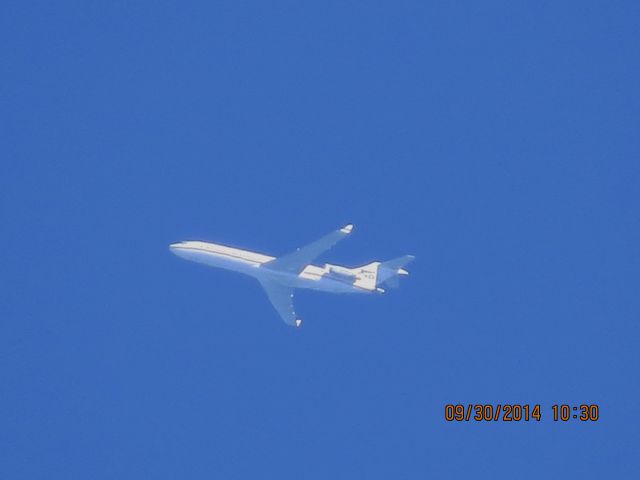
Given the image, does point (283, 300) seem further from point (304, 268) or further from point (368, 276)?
point (368, 276)

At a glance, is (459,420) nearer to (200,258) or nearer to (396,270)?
(396,270)

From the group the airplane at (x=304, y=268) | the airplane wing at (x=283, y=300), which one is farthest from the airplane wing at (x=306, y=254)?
the airplane wing at (x=283, y=300)

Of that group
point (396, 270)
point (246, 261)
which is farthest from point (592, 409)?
point (246, 261)

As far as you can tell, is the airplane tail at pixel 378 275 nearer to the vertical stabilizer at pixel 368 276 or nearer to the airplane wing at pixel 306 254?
the vertical stabilizer at pixel 368 276

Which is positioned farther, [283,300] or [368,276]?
[283,300]

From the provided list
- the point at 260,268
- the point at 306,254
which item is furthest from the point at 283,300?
the point at 306,254

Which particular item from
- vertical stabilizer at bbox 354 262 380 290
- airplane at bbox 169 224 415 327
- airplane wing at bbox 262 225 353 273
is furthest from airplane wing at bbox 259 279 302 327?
vertical stabilizer at bbox 354 262 380 290

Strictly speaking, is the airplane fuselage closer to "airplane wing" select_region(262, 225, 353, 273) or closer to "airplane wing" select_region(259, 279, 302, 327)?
"airplane wing" select_region(262, 225, 353, 273)
